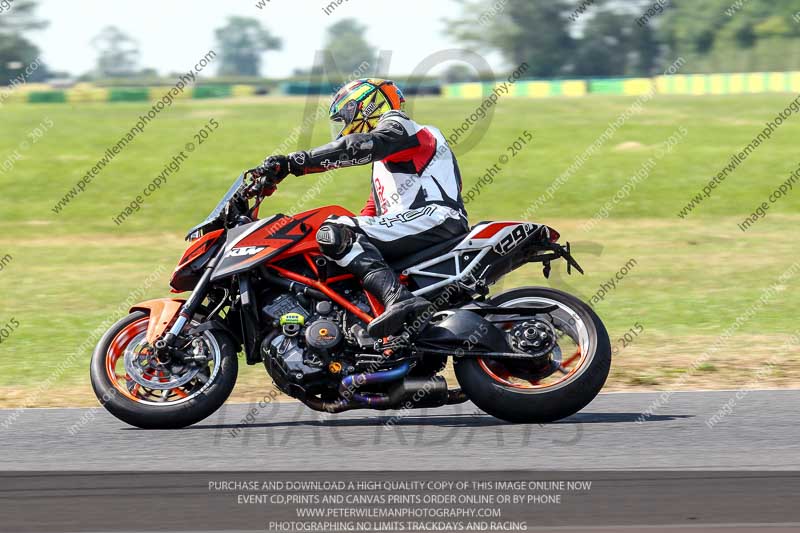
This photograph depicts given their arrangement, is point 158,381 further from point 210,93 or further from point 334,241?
point 210,93

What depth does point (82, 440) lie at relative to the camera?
21.3 feet

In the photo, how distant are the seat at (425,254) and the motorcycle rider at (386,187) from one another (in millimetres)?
30

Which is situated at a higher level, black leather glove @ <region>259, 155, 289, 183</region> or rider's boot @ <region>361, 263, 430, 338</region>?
black leather glove @ <region>259, 155, 289, 183</region>

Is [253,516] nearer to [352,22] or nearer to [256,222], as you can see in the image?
[256,222]

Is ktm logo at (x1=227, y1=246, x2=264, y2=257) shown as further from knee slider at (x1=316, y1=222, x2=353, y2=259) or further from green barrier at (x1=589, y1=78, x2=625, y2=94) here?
green barrier at (x1=589, y1=78, x2=625, y2=94)

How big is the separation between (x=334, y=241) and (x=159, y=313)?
42.6 inches

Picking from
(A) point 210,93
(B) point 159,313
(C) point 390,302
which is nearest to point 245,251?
(B) point 159,313

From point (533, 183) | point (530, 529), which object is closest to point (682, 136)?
point (533, 183)

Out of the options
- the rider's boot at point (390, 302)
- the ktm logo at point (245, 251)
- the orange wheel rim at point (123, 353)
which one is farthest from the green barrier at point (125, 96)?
the rider's boot at point (390, 302)

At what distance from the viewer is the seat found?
22.6 feet

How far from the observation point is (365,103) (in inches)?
280

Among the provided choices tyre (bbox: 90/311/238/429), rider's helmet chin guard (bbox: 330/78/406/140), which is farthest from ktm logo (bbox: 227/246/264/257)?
rider's helmet chin guard (bbox: 330/78/406/140)

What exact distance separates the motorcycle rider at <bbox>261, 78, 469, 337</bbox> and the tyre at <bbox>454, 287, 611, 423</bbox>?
510mm

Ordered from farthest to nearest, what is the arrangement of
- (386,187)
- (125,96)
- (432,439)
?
(125,96) → (386,187) → (432,439)
